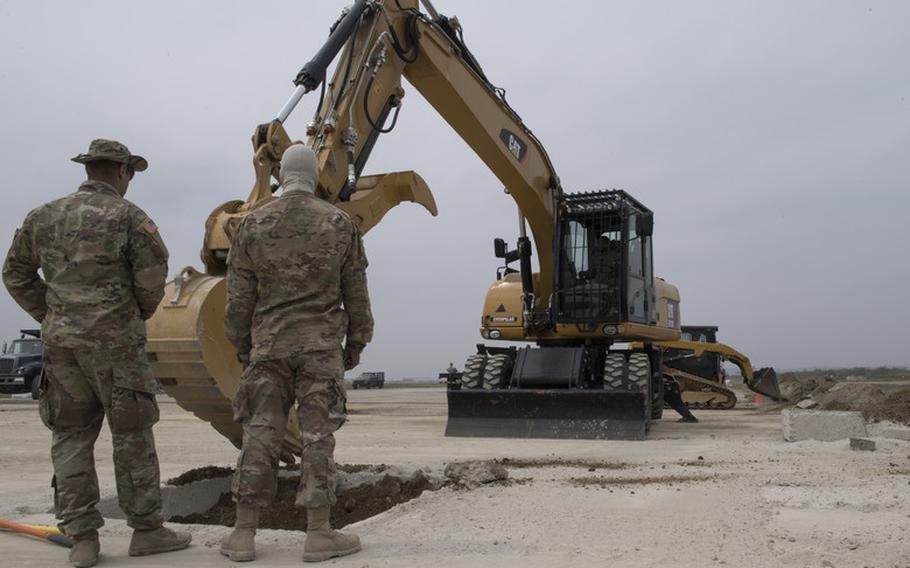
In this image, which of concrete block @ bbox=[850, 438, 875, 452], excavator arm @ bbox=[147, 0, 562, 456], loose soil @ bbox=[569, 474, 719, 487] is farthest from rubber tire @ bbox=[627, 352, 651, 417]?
loose soil @ bbox=[569, 474, 719, 487]

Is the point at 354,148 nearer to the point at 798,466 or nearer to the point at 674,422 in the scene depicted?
the point at 798,466

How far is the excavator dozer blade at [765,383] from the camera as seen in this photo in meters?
20.1

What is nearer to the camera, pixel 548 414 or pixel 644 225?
pixel 548 414

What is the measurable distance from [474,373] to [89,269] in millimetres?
7992

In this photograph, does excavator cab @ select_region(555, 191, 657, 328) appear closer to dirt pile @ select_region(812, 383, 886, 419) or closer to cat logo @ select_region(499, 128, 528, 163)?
cat logo @ select_region(499, 128, 528, 163)

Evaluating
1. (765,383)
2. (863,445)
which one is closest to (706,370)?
(765,383)

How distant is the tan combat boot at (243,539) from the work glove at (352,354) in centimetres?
78

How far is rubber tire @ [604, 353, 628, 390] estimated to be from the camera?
1022 centimetres

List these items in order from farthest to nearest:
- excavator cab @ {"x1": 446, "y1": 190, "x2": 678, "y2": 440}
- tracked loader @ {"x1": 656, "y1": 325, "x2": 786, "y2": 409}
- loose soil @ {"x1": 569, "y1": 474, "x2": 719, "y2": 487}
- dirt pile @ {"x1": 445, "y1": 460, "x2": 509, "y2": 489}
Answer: tracked loader @ {"x1": 656, "y1": 325, "x2": 786, "y2": 409} < excavator cab @ {"x1": 446, "y1": 190, "x2": 678, "y2": 440} < loose soil @ {"x1": 569, "y1": 474, "x2": 719, "y2": 487} < dirt pile @ {"x1": 445, "y1": 460, "x2": 509, "y2": 489}

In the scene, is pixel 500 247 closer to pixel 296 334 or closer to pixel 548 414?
pixel 548 414

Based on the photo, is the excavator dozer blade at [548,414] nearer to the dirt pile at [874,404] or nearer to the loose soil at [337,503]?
the loose soil at [337,503]

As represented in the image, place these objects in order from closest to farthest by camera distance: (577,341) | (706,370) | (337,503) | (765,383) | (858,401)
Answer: (337,503)
(577,341)
(858,401)
(706,370)
(765,383)

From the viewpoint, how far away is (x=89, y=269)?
142 inches

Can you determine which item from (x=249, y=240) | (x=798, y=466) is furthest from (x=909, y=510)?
(x=249, y=240)
